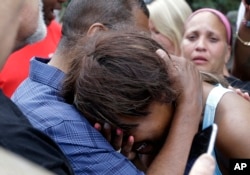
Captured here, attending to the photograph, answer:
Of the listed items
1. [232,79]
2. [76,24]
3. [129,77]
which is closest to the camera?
[129,77]

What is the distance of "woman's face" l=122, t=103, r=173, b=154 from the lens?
1854mm

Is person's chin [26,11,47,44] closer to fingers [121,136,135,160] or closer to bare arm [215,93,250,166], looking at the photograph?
fingers [121,136,135,160]

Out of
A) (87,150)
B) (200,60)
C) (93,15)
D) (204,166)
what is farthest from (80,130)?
(200,60)

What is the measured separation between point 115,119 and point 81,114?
0.15 m

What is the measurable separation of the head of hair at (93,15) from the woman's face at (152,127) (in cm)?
85

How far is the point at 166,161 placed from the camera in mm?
1964

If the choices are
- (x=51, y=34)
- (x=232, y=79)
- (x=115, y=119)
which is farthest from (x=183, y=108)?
(x=51, y=34)

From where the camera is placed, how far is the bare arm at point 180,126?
196cm

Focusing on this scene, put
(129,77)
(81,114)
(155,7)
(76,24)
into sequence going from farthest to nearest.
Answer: (155,7)
(76,24)
(81,114)
(129,77)

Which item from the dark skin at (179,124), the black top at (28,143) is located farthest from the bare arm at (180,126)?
the black top at (28,143)

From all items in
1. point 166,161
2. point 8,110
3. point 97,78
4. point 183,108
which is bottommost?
point 166,161

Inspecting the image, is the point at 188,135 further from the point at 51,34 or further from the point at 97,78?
the point at 51,34

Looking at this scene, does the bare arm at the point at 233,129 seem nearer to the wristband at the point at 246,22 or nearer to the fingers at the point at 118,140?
the fingers at the point at 118,140

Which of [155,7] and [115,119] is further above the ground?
[115,119]
